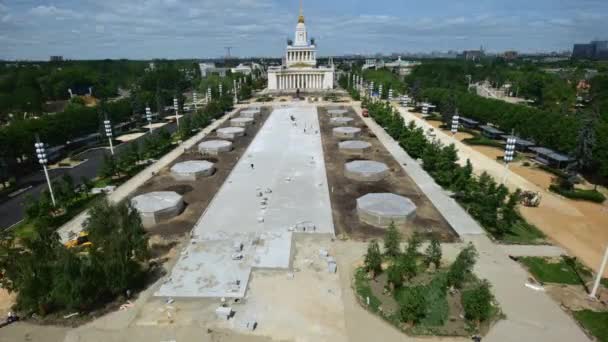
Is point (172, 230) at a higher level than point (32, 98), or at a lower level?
lower

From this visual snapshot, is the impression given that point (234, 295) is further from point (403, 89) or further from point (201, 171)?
point (403, 89)

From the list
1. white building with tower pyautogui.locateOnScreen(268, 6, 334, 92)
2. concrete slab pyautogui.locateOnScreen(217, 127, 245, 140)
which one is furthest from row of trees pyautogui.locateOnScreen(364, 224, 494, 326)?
white building with tower pyautogui.locateOnScreen(268, 6, 334, 92)

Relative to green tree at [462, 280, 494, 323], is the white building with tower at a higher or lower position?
higher

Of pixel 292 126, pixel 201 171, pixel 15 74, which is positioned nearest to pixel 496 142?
pixel 292 126

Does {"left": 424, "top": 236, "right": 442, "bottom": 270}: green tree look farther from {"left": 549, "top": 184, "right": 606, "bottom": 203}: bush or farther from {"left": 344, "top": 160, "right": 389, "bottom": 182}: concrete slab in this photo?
{"left": 549, "top": 184, "right": 606, "bottom": 203}: bush

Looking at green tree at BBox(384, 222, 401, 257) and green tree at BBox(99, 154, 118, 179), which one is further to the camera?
green tree at BBox(99, 154, 118, 179)

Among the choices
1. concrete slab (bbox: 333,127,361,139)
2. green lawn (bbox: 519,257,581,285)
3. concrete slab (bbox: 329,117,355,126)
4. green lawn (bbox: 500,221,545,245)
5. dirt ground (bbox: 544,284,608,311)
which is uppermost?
concrete slab (bbox: 329,117,355,126)

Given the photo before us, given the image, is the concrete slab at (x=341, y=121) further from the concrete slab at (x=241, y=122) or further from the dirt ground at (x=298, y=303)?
the dirt ground at (x=298, y=303)

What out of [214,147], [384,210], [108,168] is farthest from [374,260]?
[214,147]
